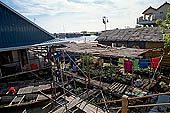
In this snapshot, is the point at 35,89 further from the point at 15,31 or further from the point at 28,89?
the point at 15,31

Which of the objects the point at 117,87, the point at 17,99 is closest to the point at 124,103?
the point at 117,87

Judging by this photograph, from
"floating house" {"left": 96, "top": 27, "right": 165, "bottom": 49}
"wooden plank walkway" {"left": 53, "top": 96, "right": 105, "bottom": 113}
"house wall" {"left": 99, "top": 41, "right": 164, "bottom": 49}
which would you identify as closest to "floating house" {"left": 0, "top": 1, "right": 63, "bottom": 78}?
"wooden plank walkway" {"left": 53, "top": 96, "right": 105, "bottom": 113}

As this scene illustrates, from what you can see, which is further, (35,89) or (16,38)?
(16,38)

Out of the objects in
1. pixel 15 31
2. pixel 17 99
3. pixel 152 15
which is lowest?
pixel 17 99

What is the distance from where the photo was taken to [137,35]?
1773cm

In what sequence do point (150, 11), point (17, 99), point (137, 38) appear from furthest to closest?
point (150, 11)
point (137, 38)
point (17, 99)

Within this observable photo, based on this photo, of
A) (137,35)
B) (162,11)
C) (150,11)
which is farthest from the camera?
(150,11)

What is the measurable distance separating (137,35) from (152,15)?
1299 centimetres

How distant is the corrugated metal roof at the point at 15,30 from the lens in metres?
11.4

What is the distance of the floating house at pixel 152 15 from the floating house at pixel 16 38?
21.4m

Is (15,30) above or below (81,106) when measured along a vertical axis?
above

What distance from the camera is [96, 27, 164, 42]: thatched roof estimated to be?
51.4 feet

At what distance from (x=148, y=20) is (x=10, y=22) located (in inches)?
1001

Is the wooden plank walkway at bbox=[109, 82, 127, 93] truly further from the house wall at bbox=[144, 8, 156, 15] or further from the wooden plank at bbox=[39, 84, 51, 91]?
the house wall at bbox=[144, 8, 156, 15]
